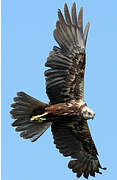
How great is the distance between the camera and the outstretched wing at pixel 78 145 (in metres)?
12.6

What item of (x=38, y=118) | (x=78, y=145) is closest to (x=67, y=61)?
(x=38, y=118)

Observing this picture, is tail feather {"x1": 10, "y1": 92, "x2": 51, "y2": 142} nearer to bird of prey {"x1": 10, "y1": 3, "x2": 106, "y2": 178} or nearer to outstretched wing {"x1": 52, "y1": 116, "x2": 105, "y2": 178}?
bird of prey {"x1": 10, "y1": 3, "x2": 106, "y2": 178}

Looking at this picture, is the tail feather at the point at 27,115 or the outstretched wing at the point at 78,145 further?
the outstretched wing at the point at 78,145

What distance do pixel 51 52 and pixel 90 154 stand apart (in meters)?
2.90

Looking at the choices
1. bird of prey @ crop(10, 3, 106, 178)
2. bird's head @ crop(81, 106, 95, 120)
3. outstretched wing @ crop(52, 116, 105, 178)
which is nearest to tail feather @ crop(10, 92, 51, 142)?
bird of prey @ crop(10, 3, 106, 178)

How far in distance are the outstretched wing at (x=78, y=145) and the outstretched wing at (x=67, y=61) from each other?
81cm

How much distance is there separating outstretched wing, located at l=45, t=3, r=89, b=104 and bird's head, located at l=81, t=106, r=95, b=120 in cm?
42

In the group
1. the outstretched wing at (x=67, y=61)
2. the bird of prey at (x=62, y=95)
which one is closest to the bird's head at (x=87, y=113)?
the bird of prey at (x=62, y=95)

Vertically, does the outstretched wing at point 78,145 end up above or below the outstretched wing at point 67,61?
below

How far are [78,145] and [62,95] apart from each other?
1543mm

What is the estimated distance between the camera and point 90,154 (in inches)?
514

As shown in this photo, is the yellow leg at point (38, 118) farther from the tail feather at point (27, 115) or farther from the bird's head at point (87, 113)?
the bird's head at point (87, 113)

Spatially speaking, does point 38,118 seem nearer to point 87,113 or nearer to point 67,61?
point 87,113

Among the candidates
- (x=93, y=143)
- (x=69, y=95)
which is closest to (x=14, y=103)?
(x=69, y=95)
